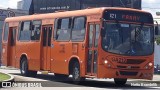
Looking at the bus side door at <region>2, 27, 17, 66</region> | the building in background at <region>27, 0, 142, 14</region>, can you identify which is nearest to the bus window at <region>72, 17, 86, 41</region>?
the bus side door at <region>2, 27, 17, 66</region>

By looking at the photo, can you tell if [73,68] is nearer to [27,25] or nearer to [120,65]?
[120,65]

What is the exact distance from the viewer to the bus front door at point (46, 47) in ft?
77.4

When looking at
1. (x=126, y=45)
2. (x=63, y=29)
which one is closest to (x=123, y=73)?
(x=126, y=45)

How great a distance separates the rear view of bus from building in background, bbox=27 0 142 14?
42.3 m

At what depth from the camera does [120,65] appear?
1945cm

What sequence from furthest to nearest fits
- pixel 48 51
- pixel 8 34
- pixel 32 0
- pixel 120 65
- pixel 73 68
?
pixel 32 0 < pixel 8 34 < pixel 48 51 < pixel 73 68 < pixel 120 65

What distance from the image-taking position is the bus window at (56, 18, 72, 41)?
21.8 meters

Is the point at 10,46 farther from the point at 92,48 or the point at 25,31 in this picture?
the point at 92,48

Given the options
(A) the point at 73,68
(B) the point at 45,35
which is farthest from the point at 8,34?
(A) the point at 73,68

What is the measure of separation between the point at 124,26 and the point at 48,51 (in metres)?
5.21

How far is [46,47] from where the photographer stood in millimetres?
23859

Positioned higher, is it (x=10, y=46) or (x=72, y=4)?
(x=72, y=4)

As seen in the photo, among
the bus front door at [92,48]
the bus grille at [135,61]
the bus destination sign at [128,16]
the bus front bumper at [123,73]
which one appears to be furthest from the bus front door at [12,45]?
the bus grille at [135,61]

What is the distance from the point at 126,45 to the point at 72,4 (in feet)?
159
